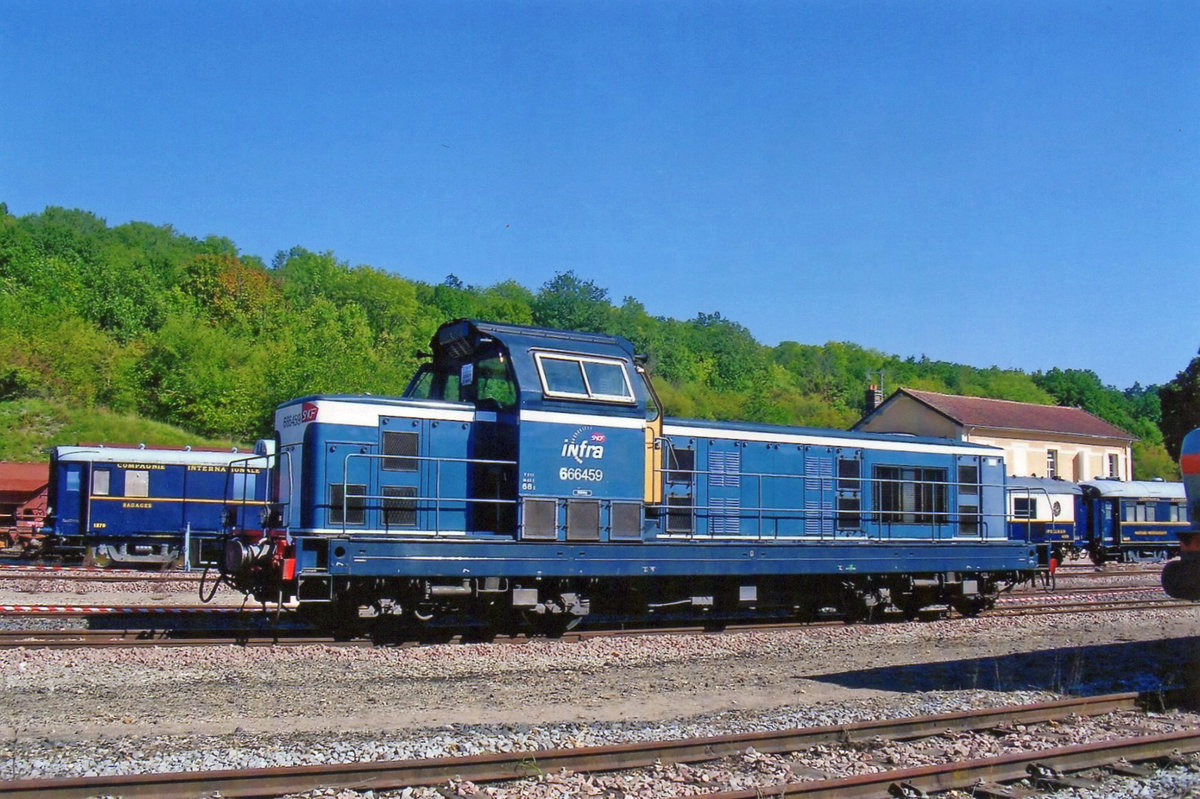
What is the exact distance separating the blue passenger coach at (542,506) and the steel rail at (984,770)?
585 centimetres

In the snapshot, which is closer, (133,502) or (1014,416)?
(133,502)

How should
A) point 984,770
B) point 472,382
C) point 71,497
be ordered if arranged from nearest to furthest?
point 984,770 < point 472,382 < point 71,497

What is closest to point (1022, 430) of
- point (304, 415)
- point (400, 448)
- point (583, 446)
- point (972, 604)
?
point (972, 604)

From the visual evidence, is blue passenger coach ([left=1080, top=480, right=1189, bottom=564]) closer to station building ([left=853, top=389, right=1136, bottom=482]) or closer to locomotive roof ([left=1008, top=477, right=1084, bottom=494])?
locomotive roof ([left=1008, top=477, right=1084, bottom=494])

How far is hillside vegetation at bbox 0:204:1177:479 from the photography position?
44156mm

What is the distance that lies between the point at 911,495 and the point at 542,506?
678 cm

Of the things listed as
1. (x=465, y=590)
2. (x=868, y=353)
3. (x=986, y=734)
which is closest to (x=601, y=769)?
(x=986, y=734)

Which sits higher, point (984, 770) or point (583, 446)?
point (583, 446)

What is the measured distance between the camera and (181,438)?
141 feet

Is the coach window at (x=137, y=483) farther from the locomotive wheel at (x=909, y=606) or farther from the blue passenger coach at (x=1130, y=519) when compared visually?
the blue passenger coach at (x=1130, y=519)

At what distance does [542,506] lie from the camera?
11.5 meters

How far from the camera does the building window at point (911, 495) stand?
15.1 meters

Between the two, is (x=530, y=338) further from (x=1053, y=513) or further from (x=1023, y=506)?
(x=1053, y=513)

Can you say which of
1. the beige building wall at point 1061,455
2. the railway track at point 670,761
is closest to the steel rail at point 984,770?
the railway track at point 670,761
